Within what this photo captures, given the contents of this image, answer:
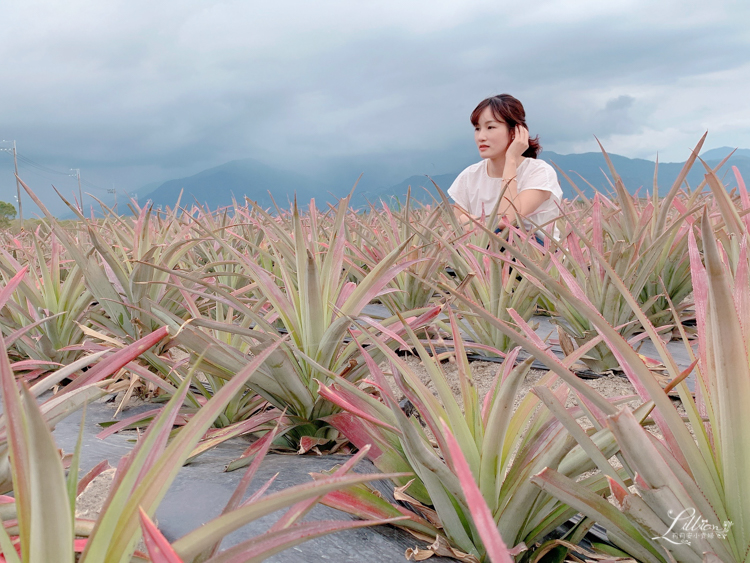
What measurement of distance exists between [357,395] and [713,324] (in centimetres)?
38

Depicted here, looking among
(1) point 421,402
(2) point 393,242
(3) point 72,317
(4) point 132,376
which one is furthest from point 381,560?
(2) point 393,242

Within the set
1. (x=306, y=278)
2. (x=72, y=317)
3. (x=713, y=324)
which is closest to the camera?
(x=713, y=324)

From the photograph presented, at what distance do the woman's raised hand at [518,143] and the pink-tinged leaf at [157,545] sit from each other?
2399 mm

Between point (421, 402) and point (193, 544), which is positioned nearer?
point (193, 544)

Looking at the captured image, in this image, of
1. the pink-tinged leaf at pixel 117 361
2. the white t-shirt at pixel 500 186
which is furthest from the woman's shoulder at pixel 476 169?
the pink-tinged leaf at pixel 117 361

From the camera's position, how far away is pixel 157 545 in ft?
0.88

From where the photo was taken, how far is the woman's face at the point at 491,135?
249 cm

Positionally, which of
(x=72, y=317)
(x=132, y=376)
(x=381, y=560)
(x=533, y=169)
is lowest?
(x=381, y=560)

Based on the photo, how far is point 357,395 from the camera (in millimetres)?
618

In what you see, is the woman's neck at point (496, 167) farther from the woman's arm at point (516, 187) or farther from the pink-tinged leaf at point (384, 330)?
the pink-tinged leaf at point (384, 330)

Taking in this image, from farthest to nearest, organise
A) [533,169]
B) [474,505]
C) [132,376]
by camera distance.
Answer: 1. [533,169]
2. [132,376]
3. [474,505]

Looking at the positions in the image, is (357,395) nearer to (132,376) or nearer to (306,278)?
(306,278)

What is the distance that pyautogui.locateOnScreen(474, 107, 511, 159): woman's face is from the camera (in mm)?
2490
